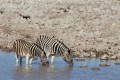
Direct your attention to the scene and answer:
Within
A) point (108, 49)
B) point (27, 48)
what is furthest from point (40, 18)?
point (27, 48)

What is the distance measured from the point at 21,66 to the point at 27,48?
0.77 m

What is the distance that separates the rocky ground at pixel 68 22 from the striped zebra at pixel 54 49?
212cm

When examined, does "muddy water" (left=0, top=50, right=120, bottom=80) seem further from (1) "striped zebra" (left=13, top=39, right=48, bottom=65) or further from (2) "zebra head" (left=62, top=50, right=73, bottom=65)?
(1) "striped zebra" (left=13, top=39, right=48, bottom=65)

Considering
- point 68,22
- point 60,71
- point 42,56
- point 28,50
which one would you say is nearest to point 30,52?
point 28,50

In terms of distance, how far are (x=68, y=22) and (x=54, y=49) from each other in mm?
8829

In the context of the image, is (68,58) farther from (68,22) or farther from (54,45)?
(68,22)

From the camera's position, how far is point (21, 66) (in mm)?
20375

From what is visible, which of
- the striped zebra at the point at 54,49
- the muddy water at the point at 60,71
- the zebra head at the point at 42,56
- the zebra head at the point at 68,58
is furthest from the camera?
the striped zebra at the point at 54,49

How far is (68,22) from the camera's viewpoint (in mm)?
30266

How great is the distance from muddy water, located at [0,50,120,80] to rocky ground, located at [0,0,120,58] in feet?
8.75

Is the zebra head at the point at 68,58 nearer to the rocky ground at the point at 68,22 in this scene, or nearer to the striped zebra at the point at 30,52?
the striped zebra at the point at 30,52

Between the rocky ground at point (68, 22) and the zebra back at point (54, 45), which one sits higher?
the rocky ground at point (68, 22)

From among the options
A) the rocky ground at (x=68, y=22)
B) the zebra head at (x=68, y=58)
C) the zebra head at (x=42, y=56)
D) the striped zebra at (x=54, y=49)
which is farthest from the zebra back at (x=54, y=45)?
the rocky ground at (x=68, y=22)

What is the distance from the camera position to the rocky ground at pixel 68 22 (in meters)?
25.6
